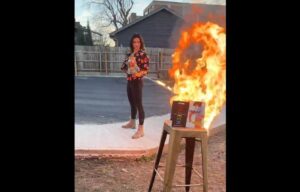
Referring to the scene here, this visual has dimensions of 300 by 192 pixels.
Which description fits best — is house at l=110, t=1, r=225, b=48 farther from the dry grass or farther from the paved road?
the dry grass

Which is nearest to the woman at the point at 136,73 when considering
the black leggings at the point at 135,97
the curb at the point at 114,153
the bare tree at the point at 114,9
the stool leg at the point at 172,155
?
the black leggings at the point at 135,97

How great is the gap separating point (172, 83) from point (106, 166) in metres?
1.11

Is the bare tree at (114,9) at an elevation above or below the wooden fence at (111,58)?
above

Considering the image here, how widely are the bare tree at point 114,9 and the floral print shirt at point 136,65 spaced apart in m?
0.43

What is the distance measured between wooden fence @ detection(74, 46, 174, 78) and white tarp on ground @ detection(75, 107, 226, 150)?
65 centimetres

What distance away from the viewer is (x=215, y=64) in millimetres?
2523

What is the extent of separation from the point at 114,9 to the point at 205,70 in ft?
2.98

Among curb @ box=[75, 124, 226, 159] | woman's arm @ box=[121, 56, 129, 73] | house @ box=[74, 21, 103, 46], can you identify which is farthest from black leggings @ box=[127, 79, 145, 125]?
house @ box=[74, 21, 103, 46]

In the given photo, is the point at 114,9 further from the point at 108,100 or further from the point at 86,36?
the point at 108,100

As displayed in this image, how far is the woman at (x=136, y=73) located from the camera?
3125 millimetres

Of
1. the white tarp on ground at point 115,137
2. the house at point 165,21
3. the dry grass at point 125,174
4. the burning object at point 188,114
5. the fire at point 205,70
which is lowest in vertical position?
the dry grass at point 125,174

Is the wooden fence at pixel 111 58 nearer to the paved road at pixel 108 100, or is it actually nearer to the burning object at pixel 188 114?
the paved road at pixel 108 100
